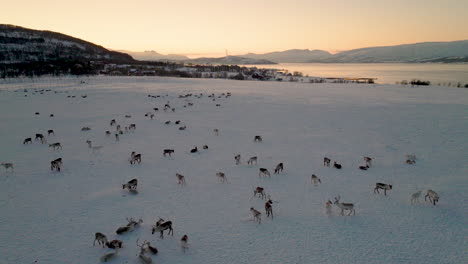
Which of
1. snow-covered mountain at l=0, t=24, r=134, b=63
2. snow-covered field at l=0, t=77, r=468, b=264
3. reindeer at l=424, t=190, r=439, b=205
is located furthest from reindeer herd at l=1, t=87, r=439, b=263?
snow-covered mountain at l=0, t=24, r=134, b=63

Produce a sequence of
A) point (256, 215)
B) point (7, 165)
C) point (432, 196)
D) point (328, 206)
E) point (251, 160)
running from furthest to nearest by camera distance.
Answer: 1. point (251, 160)
2. point (7, 165)
3. point (432, 196)
4. point (328, 206)
5. point (256, 215)

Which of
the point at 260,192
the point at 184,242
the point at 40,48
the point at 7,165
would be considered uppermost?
the point at 40,48

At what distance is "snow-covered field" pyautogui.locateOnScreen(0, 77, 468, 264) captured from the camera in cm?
845

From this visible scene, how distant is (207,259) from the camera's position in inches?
318

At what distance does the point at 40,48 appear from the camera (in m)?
149

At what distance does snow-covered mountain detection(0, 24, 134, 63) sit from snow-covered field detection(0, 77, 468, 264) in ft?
432

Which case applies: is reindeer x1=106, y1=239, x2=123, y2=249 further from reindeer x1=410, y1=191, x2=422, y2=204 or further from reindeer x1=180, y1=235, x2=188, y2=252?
reindeer x1=410, y1=191, x2=422, y2=204

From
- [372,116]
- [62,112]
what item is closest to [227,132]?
[372,116]

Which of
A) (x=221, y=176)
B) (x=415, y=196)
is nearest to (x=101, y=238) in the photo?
(x=221, y=176)

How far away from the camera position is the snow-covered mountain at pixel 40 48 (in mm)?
125963

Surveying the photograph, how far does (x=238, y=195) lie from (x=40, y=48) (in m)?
183

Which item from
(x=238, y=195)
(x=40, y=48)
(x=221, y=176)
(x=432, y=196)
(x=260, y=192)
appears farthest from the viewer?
(x=40, y=48)

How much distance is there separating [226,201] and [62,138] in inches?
659

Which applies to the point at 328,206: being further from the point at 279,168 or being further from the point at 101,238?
the point at 101,238
